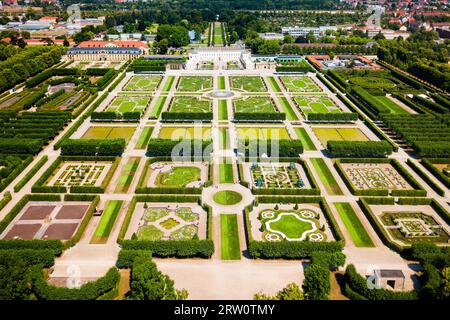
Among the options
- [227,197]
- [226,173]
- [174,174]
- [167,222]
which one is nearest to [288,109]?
[226,173]

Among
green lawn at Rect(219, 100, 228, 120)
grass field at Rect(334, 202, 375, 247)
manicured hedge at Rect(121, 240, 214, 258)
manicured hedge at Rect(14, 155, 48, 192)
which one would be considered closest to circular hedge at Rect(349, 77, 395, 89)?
green lawn at Rect(219, 100, 228, 120)

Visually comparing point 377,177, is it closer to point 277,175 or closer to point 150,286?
point 277,175

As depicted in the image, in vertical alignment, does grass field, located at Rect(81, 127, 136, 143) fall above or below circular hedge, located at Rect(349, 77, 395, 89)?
below

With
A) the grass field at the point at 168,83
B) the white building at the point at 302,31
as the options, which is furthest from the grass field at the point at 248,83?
the white building at the point at 302,31

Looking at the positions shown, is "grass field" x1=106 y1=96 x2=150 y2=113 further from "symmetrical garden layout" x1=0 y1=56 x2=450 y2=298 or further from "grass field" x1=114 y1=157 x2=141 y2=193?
"grass field" x1=114 y1=157 x2=141 y2=193

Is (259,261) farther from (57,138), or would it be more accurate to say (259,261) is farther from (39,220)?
(57,138)
